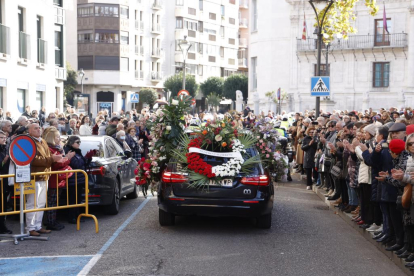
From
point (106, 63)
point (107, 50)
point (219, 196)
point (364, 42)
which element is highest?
point (107, 50)

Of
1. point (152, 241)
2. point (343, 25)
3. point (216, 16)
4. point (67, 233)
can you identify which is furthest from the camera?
point (216, 16)

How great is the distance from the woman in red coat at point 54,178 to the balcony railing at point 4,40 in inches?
521

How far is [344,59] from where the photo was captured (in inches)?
2133

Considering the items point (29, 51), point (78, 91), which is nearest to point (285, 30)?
point (78, 91)

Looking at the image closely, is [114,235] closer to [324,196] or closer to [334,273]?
[334,273]

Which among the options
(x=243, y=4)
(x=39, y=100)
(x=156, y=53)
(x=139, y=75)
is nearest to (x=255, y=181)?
(x=39, y=100)

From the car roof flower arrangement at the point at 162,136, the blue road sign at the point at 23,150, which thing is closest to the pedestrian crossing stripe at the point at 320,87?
the car roof flower arrangement at the point at 162,136

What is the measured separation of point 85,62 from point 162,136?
63273 mm

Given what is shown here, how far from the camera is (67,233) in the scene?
36.6 feet

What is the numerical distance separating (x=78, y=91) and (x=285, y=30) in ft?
90.1

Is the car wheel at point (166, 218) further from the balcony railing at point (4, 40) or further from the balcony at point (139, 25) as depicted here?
the balcony at point (139, 25)

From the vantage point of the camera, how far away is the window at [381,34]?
173 ft

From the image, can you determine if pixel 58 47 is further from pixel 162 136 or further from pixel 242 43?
pixel 242 43

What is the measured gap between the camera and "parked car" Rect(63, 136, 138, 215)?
1248cm
